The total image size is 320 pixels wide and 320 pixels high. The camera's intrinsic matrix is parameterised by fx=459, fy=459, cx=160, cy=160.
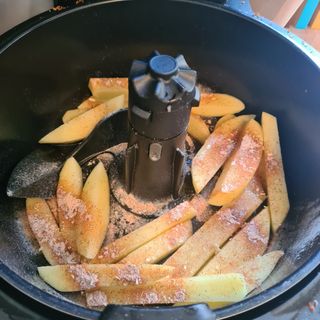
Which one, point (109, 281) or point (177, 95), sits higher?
point (177, 95)

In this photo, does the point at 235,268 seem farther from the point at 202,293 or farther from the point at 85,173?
the point at 85,173

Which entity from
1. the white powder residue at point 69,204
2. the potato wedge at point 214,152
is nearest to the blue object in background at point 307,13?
the potato wedge at point 214,152

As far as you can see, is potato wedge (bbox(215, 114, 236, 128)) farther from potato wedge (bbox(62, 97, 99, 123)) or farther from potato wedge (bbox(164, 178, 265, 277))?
potato wedge (bbox(62, 97, 99, 123))

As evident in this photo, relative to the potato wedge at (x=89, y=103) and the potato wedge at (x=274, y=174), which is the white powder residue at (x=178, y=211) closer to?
the potato wedge at (x=274, y=174)

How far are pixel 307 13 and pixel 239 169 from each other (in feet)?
2.89

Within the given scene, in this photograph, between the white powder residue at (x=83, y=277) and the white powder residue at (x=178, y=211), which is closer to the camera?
the white powder residue at (x=83, y=277)

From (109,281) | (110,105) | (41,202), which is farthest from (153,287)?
(110,105)

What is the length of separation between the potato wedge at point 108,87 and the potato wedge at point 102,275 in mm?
477

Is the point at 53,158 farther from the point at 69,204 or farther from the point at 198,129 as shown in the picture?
the point at 198,129

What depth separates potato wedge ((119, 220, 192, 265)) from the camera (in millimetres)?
908

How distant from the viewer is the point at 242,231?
965mm

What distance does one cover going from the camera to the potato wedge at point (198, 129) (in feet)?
3.72

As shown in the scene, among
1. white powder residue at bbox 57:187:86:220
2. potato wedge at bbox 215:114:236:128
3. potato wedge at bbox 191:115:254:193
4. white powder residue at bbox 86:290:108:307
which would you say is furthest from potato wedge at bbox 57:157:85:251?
potato wedge at bbox 215:114:236:128

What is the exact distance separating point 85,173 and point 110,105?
0.18 meters
